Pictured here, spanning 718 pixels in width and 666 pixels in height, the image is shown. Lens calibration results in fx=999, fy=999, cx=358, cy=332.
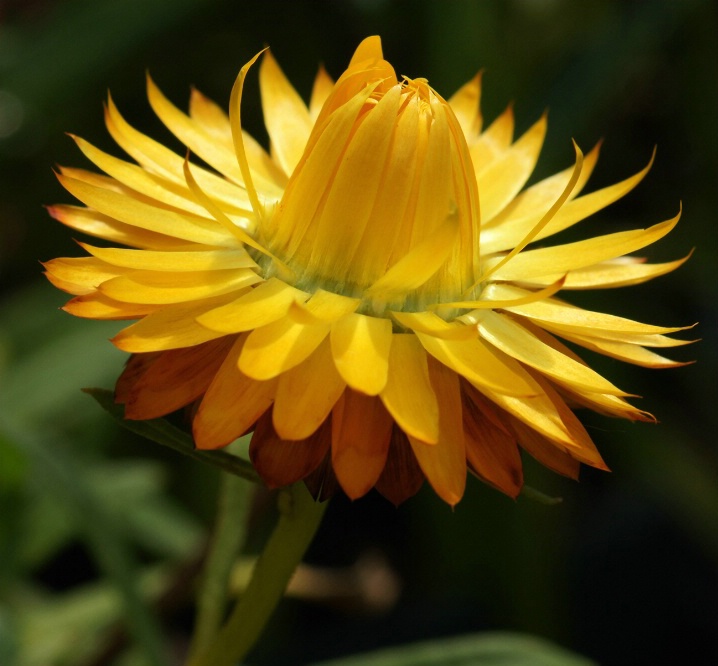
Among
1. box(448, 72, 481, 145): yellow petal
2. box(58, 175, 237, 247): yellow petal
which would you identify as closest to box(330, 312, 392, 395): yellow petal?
box(58, 175, 237, 247): yellow petal

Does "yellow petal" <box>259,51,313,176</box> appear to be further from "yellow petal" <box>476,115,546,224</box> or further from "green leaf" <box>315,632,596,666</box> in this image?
"green leaf" <box>315,632,596,666</box>

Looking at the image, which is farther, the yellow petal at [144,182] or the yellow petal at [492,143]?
the yellow petal at [492,143]

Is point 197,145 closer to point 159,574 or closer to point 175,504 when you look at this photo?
point 159,574

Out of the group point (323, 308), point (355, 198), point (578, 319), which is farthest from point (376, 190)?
point (578, 319)

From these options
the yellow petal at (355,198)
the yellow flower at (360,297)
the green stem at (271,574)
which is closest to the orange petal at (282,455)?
Answer: the yellow flower at (360,297)

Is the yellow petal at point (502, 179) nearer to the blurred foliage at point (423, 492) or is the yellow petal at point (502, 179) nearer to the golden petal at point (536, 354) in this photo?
the golden petal at point (536, 354)

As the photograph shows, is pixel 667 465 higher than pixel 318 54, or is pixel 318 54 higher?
pixel 318 54

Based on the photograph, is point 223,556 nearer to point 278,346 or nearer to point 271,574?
point 271,574

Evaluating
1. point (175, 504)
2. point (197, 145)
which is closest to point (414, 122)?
point (197, 145)
